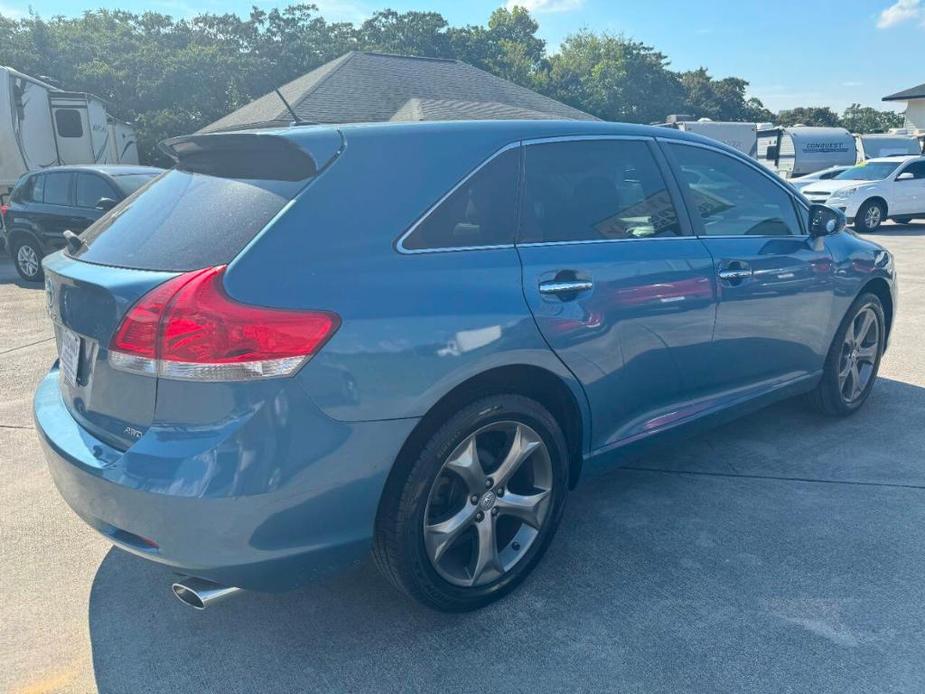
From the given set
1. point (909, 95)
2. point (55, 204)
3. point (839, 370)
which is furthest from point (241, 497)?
point (909, 95)

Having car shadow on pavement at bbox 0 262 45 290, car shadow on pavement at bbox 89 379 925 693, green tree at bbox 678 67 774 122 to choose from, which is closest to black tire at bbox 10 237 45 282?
car shadow on pavement at bbox 0 262 45 290

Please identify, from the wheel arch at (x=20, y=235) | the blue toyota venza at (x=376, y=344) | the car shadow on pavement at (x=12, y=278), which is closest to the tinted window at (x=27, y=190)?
the wheel arch at (x=20, y=235)

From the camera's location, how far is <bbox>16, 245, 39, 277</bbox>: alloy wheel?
10.7 m

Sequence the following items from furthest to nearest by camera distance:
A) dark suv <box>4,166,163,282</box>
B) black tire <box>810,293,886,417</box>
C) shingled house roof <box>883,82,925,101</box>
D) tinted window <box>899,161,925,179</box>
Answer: shingled house roof <box>883,82,925,101</box>, tinted window <box>899,161,925,179</box>, dark suv <box>4,166,163,282</box>, black tire <box>810,293,886,417</box>

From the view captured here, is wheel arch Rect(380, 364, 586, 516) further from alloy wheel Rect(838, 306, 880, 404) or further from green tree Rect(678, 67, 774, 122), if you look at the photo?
green tree Rect(678, 67, 774, 122)

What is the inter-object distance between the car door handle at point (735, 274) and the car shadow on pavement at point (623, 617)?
41.1 inches

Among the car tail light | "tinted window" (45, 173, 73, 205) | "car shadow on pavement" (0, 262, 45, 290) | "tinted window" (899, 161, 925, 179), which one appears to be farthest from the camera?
"tinted window" (899, 161, 925, 179)

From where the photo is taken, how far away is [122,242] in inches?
102

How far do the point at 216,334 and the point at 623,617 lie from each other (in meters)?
1.73

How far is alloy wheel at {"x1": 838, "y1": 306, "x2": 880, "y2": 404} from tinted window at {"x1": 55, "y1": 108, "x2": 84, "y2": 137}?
15477 millimetres

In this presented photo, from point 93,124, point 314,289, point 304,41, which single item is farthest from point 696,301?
point 304,41

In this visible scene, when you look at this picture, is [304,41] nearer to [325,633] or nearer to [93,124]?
[93,124]

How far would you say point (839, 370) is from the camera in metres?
4.44

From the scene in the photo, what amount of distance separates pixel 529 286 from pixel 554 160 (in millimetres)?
655
